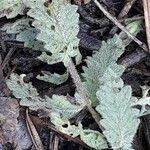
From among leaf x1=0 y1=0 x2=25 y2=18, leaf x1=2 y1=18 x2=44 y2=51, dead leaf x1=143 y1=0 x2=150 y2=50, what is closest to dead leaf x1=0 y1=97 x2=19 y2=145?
leaf x1=2 y1=18 x2=44 y2=51

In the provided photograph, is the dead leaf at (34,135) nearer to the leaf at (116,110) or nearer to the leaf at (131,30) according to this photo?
the leaf at (116,110)

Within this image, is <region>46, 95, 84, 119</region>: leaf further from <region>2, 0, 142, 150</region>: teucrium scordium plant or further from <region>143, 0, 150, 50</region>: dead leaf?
<region>143, 0, 150, 50</region>: dead leaf

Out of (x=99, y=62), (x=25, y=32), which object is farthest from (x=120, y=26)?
(x=25, y=32)

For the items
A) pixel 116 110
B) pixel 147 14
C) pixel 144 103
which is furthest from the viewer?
pixel 147 14

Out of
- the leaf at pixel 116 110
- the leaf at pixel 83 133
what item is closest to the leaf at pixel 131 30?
the leaf at pixel 116 110

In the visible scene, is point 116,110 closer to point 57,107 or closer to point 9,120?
point 57,107
